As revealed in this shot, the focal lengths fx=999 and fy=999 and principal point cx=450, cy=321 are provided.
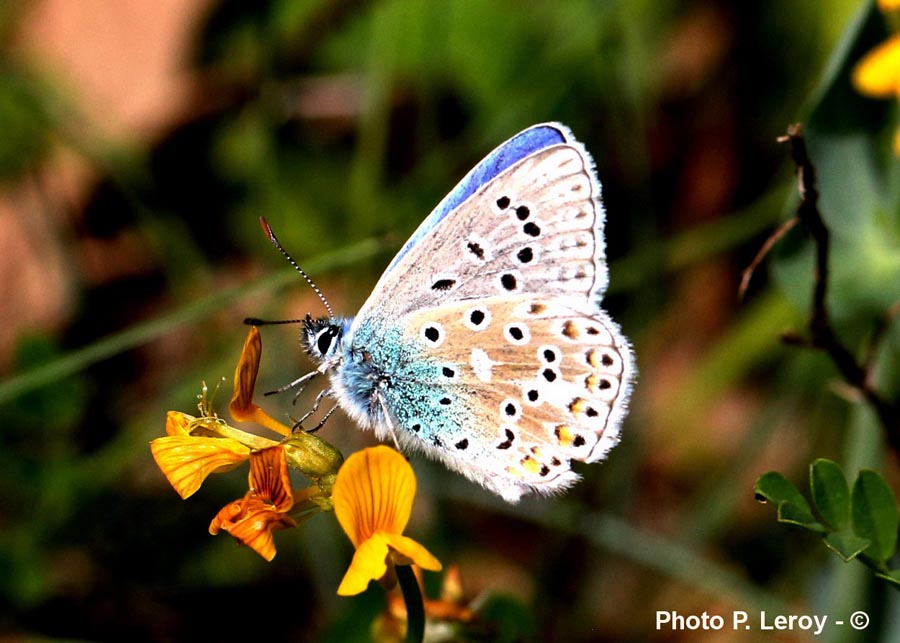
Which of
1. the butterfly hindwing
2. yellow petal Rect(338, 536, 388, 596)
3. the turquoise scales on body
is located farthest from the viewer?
the turquoise scales on body

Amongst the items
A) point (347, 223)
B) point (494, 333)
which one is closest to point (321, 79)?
point (347, 223)

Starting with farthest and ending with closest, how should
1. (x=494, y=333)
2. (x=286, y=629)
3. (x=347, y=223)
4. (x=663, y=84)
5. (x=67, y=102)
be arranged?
(x=663, y=84) → (x=67, y=102) → (x=347, y=223) → (x=286, y=629) → (x=494, y=333)

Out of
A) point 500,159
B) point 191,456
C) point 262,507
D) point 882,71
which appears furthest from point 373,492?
point 882,71

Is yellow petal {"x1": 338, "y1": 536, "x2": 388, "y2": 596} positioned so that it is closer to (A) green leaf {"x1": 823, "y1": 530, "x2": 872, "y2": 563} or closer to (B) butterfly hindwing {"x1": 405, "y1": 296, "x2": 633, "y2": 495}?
(B) butterfly hindwing {"x1": 405, "y1": 296, "x2": 633, "y2": 495}

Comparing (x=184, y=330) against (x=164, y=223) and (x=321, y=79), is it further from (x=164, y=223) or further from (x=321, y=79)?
(x=321, y=79)

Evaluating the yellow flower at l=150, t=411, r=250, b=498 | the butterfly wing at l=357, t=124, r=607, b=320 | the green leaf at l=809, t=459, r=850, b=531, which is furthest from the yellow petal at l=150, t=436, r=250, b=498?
the green leaf at l=809, t=459, r=850, b=531
